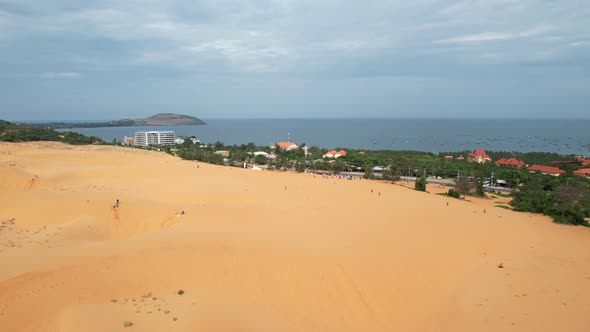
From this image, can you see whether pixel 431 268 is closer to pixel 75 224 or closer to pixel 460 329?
pixel 460 329

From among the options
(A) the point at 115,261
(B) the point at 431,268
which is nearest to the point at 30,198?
(A) the point at 115,261

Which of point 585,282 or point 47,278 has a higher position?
point 47,278

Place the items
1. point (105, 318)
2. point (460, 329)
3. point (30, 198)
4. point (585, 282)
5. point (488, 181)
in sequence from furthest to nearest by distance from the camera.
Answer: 1. point (488, 181)
2. point (30, 198)
3. point (585, 282)
4. point (460, 329)
5. point (105, 318)

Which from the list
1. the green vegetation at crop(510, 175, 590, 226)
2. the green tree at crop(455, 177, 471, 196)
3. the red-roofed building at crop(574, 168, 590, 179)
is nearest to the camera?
the green vegetation at crop(510, 175, 590, 226)

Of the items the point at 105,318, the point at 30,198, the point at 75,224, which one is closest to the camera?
the point at 105,318

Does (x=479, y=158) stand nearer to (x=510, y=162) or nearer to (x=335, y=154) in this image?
(x=510, y=162)

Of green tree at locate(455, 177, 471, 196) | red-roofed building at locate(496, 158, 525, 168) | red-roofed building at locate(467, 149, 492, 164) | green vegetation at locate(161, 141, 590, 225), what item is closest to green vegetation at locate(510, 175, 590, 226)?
green vegetation at locate(161, 141, 590, 225)

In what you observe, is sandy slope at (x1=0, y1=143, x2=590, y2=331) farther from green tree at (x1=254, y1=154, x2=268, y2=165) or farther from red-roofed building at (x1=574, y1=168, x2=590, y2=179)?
green tree at (x1=254, y1=154, x2=268, y2=165)

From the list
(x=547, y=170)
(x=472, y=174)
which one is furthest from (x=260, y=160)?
(x=547, y=170)
